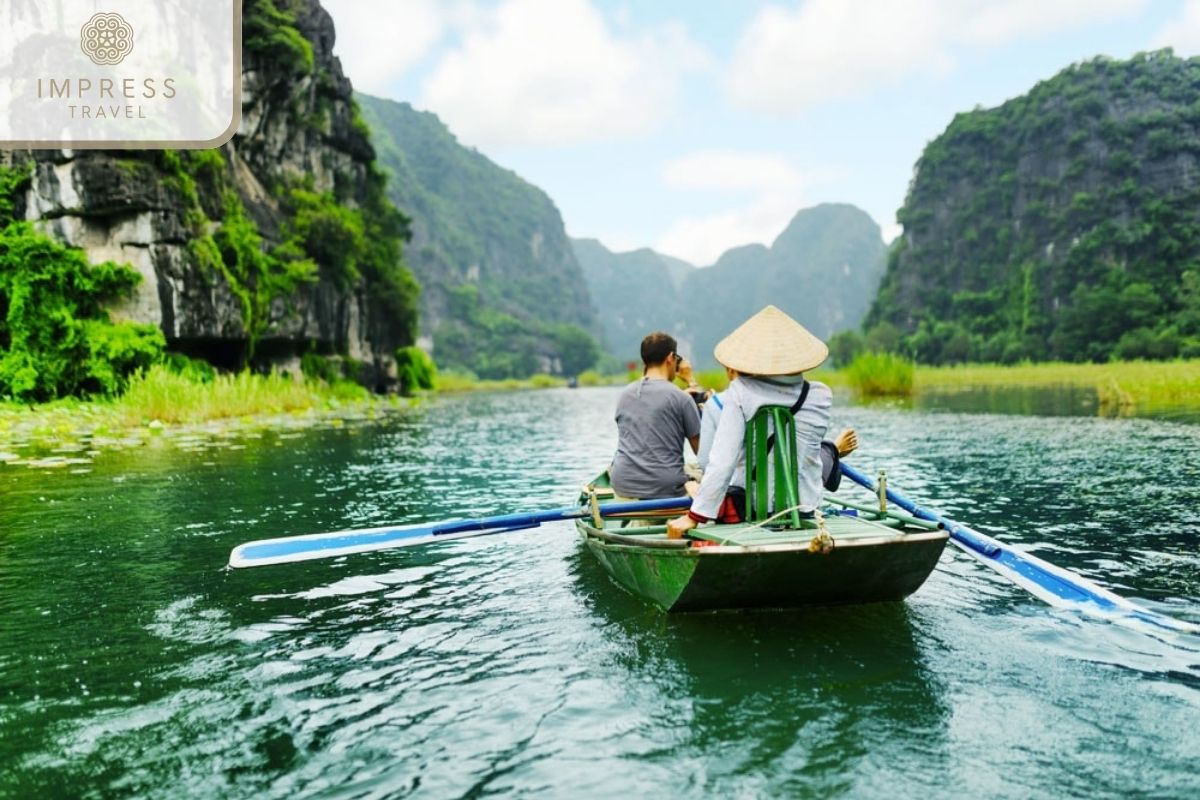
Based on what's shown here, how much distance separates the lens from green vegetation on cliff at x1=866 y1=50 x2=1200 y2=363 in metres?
62.9

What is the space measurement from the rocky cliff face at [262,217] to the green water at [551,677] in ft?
54.7

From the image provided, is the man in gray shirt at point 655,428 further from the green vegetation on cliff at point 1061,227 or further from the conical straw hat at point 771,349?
the green vegetation on cliff at point 1061,227

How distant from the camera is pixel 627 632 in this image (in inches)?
171

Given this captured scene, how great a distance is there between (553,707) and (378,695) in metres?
0.78

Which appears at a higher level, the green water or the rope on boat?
the rope on boat

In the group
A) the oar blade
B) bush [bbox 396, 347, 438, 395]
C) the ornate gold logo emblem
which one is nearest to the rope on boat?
the oar blade

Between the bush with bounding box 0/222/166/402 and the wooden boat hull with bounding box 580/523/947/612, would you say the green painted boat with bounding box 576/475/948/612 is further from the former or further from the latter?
the bush with bounding box 0/222/166/402

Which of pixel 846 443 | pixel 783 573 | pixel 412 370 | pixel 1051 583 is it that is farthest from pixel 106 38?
pixel 1051 583

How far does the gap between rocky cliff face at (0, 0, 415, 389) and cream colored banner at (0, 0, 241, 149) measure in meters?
0.78

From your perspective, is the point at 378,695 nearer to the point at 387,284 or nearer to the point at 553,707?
the point at 553,707

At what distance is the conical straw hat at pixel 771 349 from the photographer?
4383mm

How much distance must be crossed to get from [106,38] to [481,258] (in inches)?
5138

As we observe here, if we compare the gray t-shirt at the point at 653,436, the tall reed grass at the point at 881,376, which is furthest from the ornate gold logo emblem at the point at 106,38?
the tall reed grass at the point at 881,376

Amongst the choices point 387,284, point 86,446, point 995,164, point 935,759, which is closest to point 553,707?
point 935,759
